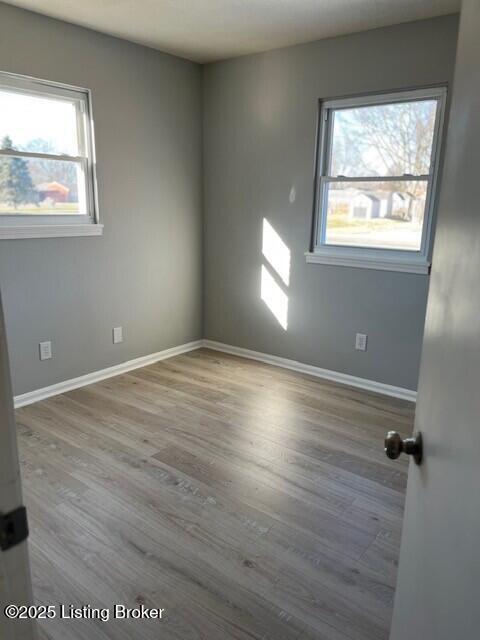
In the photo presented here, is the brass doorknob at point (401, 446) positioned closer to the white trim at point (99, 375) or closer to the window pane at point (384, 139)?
the window pane at point (384, 139)

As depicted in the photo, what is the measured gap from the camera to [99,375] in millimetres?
3656

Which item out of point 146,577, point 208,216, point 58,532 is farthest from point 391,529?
point 208,216

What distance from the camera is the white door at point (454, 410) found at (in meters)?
0.59

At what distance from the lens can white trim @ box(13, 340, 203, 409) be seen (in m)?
3.20

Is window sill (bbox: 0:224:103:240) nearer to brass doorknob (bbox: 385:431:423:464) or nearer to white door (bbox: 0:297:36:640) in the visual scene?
white door (bbox: 0:297:36:640)

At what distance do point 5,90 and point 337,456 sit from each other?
2972 millimetres

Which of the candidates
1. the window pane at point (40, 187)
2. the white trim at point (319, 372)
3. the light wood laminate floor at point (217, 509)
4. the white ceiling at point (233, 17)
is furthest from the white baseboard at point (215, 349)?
the white ceiling at point (233, 17)

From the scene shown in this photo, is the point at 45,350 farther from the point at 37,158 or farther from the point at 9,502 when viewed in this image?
the point at 9,502

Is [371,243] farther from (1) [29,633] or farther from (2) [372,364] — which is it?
(1) [29,633]

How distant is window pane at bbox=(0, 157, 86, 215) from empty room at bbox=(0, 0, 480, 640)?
2cm

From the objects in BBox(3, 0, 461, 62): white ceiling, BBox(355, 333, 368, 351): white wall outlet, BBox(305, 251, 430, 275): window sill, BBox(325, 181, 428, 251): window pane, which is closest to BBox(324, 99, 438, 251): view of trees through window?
BBox(325, 181, 428, 251): window pane

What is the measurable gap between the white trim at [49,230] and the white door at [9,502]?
2.63 meters

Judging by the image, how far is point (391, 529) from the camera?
202 cm

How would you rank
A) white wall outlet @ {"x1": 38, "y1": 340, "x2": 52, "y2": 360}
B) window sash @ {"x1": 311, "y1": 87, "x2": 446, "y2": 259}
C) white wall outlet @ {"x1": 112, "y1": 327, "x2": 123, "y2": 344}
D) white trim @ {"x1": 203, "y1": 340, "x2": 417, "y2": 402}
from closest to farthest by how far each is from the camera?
1. window sash @ {"x1": 311, "y1": 87, "x2": 446, "y2": 259}
2. white wall outlet @ {"x1": 38, "y1": 340, "x2": 52, "y2": 360}
3. white trim @ {"x1": 203, "y1": 340, "x2": 417, "y2": 402}
4. white wall outlet @ {"x1": 112, "y1": 327, "x2": 123, "y2": 344}
